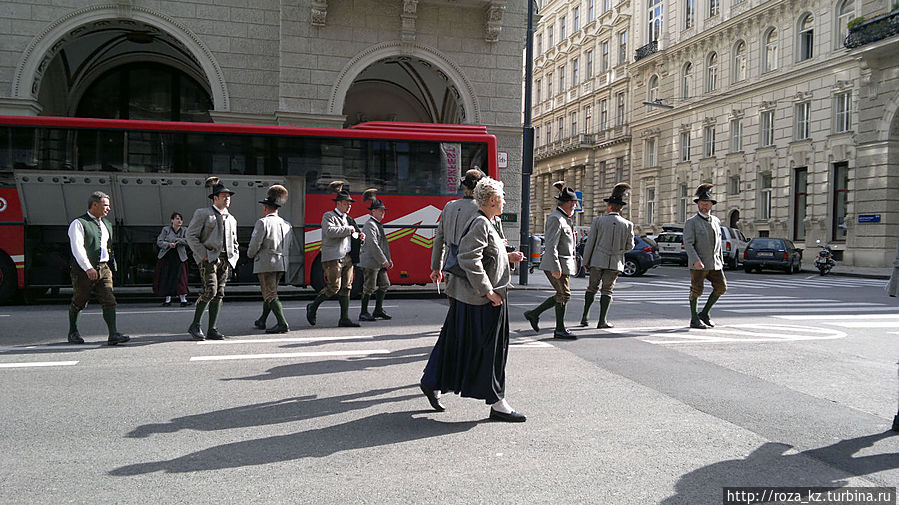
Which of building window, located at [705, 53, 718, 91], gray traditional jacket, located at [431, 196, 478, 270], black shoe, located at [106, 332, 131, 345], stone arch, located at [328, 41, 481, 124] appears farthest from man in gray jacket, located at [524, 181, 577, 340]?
building window, located at [705, 53, 718, 91]

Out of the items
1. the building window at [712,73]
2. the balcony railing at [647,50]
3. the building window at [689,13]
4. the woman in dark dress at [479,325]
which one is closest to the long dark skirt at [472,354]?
the woman in dark dress at [479,325]

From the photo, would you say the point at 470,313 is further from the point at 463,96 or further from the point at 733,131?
the point at 733,131

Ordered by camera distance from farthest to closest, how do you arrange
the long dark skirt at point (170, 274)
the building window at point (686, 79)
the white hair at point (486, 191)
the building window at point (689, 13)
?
the building window at point (686, 79), the building window at point (689, 13), the long dark skirt at point (170, 274), the white hair at point (486, 191)

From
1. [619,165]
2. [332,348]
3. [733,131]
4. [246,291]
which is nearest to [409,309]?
[332,348]

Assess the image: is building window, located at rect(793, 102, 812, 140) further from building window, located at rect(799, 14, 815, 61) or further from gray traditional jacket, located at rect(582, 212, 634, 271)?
gray traditional jacket, located at rect(582, 212, 634, 271)

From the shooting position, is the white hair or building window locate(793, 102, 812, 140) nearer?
the white hair

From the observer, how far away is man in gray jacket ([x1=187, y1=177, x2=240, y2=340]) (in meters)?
7.94

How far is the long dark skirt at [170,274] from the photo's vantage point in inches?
486

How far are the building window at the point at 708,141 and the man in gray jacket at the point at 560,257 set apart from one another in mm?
35057

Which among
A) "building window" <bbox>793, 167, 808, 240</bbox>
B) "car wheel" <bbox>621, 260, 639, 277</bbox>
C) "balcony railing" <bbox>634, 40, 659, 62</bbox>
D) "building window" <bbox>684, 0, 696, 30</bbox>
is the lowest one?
"car wheel" <bbox>621, 260, 639, 277</bbox>

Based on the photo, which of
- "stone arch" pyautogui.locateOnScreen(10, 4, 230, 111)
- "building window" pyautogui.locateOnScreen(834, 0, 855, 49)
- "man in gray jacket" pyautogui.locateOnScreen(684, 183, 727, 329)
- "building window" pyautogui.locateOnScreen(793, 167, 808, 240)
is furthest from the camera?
"building window" pyautogui.locateOnScreen(793, 167, 808, 240)

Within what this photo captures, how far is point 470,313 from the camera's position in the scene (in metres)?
4.87

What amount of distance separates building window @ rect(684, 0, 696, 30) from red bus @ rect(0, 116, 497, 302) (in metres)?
33.5

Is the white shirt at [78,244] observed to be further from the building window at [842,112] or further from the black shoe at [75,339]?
the building window at [842,112]
